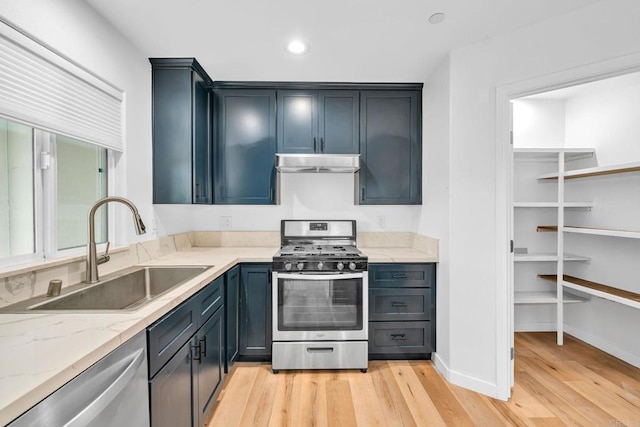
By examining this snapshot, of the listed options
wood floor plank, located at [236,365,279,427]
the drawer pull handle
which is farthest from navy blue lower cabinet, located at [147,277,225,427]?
the drawer pull handle

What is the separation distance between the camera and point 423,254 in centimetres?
267

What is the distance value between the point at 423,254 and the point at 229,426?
191 cm

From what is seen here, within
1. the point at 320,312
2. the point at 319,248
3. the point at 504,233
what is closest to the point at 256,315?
the point at 320,312

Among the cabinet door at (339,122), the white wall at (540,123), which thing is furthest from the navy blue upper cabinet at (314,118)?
the white wall at (540,123)

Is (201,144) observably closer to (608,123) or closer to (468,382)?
(468,382)

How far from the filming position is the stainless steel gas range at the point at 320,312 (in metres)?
2.41

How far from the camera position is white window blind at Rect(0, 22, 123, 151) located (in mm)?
1285

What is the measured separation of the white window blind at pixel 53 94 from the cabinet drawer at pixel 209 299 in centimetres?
108

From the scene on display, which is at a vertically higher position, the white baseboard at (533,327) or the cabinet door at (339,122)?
the cabinet door at (339,122)

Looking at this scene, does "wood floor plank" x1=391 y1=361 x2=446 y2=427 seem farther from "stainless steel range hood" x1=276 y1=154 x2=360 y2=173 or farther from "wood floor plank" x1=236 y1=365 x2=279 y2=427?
"stainless steel range hood" x1=276 y1=154 x2=360 y2=173

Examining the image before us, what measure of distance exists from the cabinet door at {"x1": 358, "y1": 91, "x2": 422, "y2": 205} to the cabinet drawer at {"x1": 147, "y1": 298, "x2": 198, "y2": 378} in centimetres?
180

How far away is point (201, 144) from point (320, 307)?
5.52 ft

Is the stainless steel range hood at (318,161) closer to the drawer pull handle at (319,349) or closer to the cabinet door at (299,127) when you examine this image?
the cabinet door at (299,127)

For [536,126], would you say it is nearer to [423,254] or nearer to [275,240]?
[423,254]
